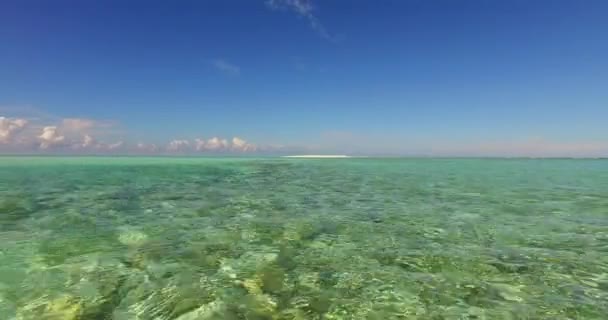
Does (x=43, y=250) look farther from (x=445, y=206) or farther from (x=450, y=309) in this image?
(x=445, y=206)

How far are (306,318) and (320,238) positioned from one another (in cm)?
432

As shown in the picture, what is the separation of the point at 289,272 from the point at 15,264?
19.1ft

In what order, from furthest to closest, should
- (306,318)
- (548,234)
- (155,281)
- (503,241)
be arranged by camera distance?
(548,234) < (503,241) < (155,281) < (306,318)

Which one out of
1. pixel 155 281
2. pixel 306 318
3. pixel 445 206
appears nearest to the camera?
pixel 306 318

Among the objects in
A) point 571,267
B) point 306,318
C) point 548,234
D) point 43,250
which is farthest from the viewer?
point 548,234

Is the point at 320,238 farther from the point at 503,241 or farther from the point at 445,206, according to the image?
the point at 445,206

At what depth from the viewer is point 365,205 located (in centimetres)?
1485

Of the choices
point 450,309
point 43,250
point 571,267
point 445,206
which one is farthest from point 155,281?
point 445,206

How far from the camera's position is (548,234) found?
9.60 m

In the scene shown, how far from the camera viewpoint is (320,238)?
9242 millimetres

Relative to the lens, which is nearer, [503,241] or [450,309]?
[450,309]

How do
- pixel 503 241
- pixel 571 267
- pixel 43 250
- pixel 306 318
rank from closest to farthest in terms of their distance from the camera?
pixel 306 318 → pixel 571 267 → pixel 43 250 → pixel 503 241

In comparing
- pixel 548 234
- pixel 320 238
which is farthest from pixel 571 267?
pixel 320 238

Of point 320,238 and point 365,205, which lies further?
point 365,205
